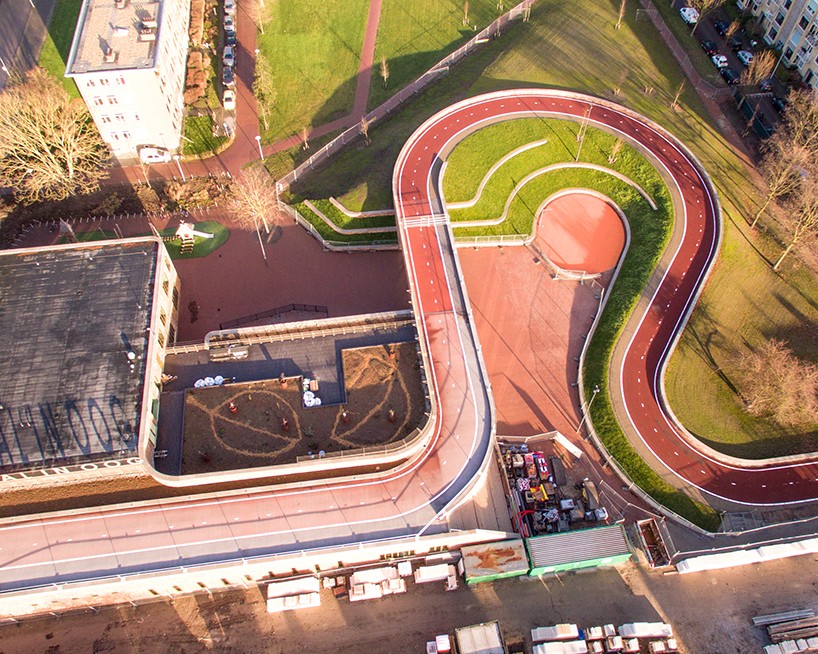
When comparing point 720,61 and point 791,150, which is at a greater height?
point 720,61

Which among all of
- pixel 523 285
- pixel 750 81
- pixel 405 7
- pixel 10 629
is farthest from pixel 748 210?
pixel 10 629

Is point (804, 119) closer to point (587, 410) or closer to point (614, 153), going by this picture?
point (614, 153)

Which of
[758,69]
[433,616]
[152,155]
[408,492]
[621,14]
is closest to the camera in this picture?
[433,616]

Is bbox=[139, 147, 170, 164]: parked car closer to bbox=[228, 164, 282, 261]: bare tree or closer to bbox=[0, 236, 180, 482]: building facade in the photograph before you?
bbox=[228, 164, 282, 261]: bare tree

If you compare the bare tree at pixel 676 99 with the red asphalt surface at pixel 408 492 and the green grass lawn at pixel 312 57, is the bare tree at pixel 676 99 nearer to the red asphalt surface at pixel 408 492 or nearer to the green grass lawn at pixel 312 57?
the red asphalt surface at pixel 408 492

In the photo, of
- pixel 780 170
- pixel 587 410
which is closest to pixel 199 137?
pixel 587 410

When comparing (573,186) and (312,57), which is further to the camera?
(312,57)

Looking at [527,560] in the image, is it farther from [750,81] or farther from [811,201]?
[750,81]
